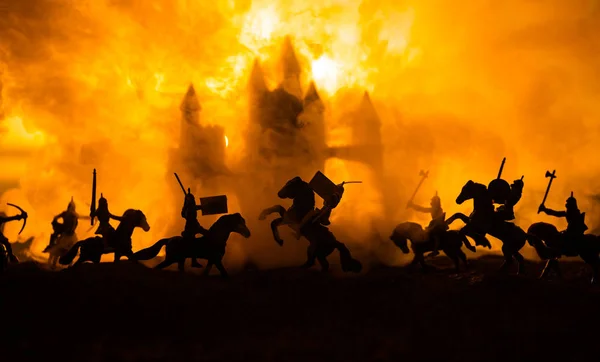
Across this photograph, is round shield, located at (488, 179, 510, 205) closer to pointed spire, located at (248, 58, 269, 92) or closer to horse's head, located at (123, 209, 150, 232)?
horse's head, located at (123, 209, 150, 232)

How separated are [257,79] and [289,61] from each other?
172 centimetres

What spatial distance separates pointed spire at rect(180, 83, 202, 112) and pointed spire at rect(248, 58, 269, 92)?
257 centimetres

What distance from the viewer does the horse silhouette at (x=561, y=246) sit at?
1410cm

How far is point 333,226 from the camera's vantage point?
21.4 meters

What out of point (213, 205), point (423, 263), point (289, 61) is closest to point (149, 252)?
point (213, 205)

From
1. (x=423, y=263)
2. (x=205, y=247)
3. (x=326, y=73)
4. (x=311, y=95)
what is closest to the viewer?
(x=205, y=247)

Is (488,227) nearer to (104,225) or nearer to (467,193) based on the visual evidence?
(467,193)

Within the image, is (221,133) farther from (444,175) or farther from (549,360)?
(549,360)

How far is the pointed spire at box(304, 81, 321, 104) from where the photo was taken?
23.9 metres

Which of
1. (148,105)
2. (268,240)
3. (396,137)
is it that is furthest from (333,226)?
(148,105)

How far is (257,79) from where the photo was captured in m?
23.3

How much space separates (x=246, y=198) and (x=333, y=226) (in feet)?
12.1

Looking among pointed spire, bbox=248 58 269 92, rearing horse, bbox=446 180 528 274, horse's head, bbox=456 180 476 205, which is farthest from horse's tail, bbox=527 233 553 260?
pointed spire, bbox=248 58 269 92

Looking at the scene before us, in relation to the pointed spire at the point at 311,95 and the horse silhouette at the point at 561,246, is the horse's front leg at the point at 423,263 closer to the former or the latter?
the horse silhouette at the point at 561,246
